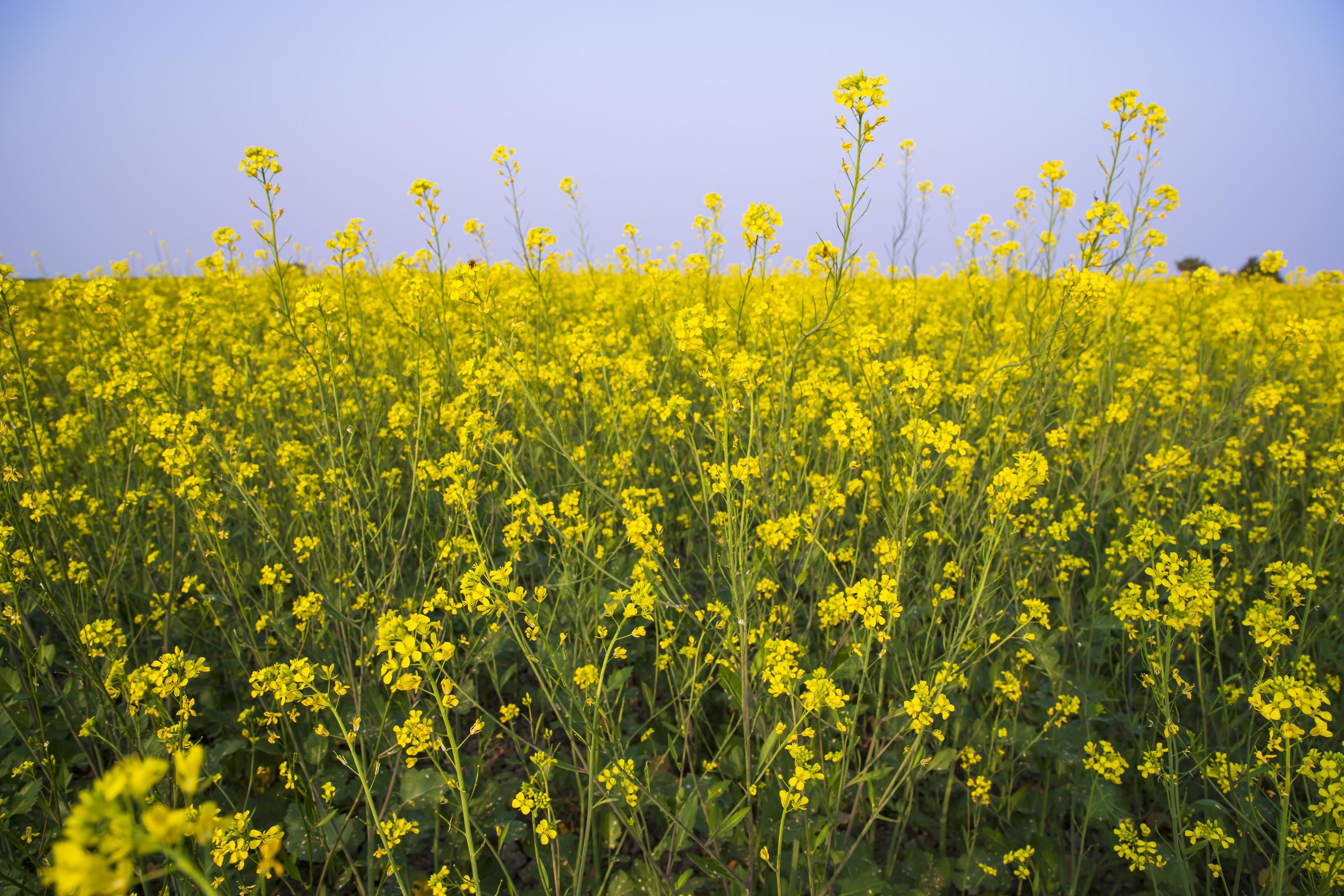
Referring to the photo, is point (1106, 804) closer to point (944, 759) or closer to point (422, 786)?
point (944, 759)

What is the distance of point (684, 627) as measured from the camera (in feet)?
8.46

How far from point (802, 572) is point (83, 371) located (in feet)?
11.5

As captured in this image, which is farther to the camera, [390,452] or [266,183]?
[390,452]

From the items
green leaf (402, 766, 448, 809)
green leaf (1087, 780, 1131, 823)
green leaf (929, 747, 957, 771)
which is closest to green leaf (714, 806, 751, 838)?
green leaf (929, 747, 957, 771)

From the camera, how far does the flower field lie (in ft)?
5.08

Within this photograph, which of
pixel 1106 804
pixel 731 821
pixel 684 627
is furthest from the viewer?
pixel 684 627

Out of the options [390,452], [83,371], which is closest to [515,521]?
[390,452]

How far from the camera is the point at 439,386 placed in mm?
2648

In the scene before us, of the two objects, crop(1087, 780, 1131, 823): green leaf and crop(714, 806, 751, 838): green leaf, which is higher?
crop(714, 806, 751, 838): green leaf

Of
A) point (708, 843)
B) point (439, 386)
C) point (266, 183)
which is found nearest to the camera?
point (708, 843)

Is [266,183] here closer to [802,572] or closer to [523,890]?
[802,572]

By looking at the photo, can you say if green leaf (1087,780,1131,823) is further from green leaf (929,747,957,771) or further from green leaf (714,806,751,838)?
green leaf (714,806,751,838)

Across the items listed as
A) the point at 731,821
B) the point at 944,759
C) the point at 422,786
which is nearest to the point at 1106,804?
the point at 944,759

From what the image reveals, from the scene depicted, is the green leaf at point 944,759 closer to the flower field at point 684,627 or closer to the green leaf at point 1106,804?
the flower field at point 684,627
